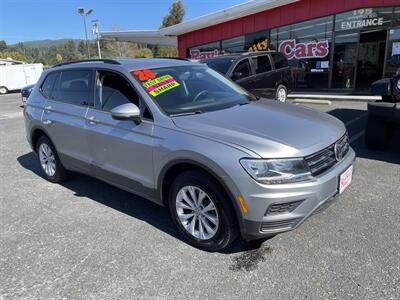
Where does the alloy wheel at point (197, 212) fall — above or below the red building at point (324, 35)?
below

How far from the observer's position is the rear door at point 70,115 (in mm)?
4078

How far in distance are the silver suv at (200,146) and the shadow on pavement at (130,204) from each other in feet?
0.95

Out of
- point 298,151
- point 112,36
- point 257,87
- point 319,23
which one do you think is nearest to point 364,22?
point 319,23

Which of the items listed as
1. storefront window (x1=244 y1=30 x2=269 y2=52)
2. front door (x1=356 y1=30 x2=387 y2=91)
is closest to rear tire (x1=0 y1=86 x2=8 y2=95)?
storefront window (x1=244 y1=30 x2=269 y2=52)

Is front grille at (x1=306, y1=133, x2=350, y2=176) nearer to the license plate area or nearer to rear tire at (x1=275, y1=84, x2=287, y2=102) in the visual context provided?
the license plate area

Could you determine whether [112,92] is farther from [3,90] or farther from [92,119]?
[3,90]

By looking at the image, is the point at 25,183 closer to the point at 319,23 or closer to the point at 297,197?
the point at 297,197

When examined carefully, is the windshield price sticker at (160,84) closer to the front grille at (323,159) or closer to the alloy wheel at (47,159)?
the front grille at (323,159)

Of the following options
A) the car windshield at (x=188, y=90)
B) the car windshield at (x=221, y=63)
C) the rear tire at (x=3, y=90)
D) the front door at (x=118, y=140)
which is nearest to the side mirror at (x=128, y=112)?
the front door at (x=118, y=140)

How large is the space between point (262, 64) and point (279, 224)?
7767 mm

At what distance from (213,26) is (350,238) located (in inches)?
620

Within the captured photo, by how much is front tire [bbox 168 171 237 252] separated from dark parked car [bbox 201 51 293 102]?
5.90 metres

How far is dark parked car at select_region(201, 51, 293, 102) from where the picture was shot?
900 cm

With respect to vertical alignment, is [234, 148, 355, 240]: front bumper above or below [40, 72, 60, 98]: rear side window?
below
